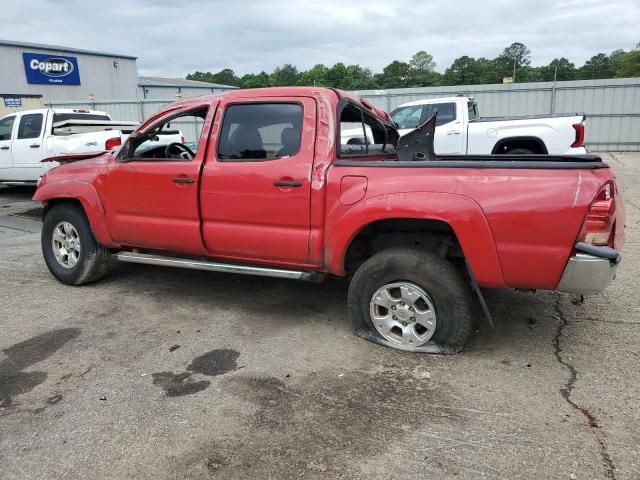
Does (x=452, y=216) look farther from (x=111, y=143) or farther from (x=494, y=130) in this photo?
(x=111, y=143)

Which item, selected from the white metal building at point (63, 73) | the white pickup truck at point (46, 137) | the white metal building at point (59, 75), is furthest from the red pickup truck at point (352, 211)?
the white metal building at point (63, 73)

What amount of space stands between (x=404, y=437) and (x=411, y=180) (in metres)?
1.61

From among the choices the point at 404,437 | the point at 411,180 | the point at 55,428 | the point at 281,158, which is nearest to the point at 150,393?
the point at 55,428

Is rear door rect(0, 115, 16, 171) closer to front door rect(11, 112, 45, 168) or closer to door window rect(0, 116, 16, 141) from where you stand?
door window rect(0, 116, 16, 141)

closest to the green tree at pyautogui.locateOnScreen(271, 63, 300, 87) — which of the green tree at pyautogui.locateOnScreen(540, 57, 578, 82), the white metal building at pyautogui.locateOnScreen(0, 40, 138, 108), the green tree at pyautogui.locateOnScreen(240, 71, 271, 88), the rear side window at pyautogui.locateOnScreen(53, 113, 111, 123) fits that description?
the green tree at pyautogui.locateOnScreen(240, 71, 271, 88)

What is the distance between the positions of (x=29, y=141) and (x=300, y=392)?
31.4ft

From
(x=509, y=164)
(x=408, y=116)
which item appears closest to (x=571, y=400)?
(x=509, y=164)

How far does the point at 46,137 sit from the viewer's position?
393 inches

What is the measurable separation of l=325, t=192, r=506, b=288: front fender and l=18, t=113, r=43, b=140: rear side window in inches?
360

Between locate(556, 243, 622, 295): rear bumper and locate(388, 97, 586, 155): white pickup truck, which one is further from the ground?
locate(388, 97, 586, 155): white pickup truck

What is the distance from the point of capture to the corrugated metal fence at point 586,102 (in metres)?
17.4

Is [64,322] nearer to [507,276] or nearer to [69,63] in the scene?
[507,276]

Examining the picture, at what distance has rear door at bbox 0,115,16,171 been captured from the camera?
34.6 feet

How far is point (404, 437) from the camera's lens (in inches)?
105
